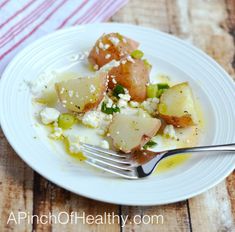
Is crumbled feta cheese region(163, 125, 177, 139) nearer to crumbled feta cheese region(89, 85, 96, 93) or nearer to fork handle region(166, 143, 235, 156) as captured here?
fork handle region(166, 143, 235, 156)

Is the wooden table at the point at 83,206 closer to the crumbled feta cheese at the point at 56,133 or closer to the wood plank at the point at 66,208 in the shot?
the wood plank at the point at 66,208

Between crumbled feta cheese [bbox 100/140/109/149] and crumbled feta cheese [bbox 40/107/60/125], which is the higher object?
crumbled feta cheese [bbox 40/107/60/125]

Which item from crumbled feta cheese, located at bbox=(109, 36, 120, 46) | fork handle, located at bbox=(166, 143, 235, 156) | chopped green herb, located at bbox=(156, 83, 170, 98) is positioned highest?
crumbled feta cheese, located at bbox=(109, 36, 120, 46)

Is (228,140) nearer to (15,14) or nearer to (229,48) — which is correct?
(229,48)

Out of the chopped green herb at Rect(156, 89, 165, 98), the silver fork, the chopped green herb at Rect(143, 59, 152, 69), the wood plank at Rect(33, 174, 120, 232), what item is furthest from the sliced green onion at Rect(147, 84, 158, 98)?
the wood plank at Rect(33, 174, 120, 232)

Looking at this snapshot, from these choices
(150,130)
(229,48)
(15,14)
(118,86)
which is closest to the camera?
(150,130)

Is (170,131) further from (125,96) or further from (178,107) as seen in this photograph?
(125,96)

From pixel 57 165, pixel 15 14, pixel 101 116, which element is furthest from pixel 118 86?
pixel 15 14
